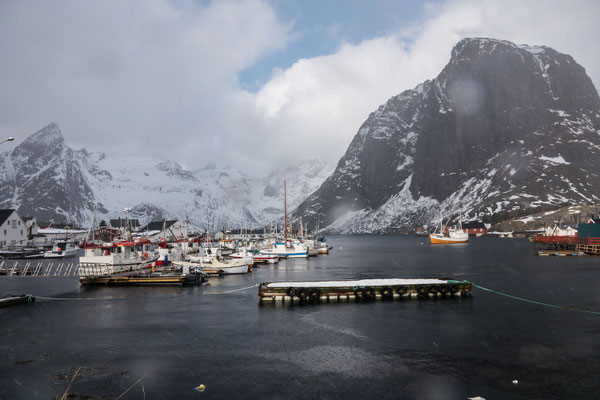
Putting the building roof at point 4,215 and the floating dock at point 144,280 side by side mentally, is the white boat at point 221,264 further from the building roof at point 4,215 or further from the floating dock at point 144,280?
the building roof at point 4,215

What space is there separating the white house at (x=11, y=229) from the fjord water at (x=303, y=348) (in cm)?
11541

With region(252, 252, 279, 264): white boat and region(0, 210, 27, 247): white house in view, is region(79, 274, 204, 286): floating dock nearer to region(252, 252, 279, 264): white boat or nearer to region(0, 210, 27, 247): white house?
region(252, 252, 279, 264): white boat

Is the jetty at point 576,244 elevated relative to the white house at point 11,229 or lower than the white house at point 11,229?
lower

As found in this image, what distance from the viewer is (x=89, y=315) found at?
45219 millimetres

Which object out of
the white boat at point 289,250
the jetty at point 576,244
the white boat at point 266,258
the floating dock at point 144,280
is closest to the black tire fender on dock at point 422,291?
the floating dock at point 144,280

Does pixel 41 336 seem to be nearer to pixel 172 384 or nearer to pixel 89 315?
pixel 89 315

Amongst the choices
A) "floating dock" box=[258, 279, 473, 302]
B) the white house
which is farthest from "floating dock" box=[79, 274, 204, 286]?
the white house

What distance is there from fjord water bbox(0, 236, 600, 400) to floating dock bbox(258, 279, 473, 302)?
216 cm

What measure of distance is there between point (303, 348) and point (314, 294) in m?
19.7

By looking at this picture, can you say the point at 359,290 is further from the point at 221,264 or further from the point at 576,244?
the point at 576,244

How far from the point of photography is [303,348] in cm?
3192

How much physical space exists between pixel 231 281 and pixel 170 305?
81.9ft

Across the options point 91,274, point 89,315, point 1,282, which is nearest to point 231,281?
point 91,274

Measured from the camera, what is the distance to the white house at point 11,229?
5809 inches
